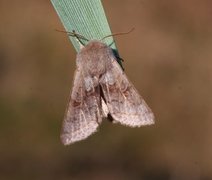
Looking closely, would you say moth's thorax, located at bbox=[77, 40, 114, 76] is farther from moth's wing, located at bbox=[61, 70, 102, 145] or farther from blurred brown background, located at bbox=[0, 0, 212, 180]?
blurred brown background, located at bbox=[0, 0, 212, 180]

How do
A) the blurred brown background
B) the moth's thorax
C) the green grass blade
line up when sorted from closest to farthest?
the green grass blade < the moth's thorax < the blurred brown background

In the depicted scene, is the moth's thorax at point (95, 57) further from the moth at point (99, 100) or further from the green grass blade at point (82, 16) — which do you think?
the green grass blade at point (82, 16)

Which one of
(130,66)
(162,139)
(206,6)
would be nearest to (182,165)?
(162,139)

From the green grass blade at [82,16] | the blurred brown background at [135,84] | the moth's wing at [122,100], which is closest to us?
the green grass blade at [82,16]

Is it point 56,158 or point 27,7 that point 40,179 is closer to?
point 56,158

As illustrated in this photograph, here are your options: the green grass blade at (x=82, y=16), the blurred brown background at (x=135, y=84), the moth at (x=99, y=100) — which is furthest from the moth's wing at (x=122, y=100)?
the blurred brown background at (x=135, y=84)

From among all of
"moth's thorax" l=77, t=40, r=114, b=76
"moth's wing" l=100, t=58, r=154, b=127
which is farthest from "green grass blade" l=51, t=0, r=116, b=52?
"moth's wing" l=100, t=58, r=154, b=127

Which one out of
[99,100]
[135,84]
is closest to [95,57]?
[99,100]
